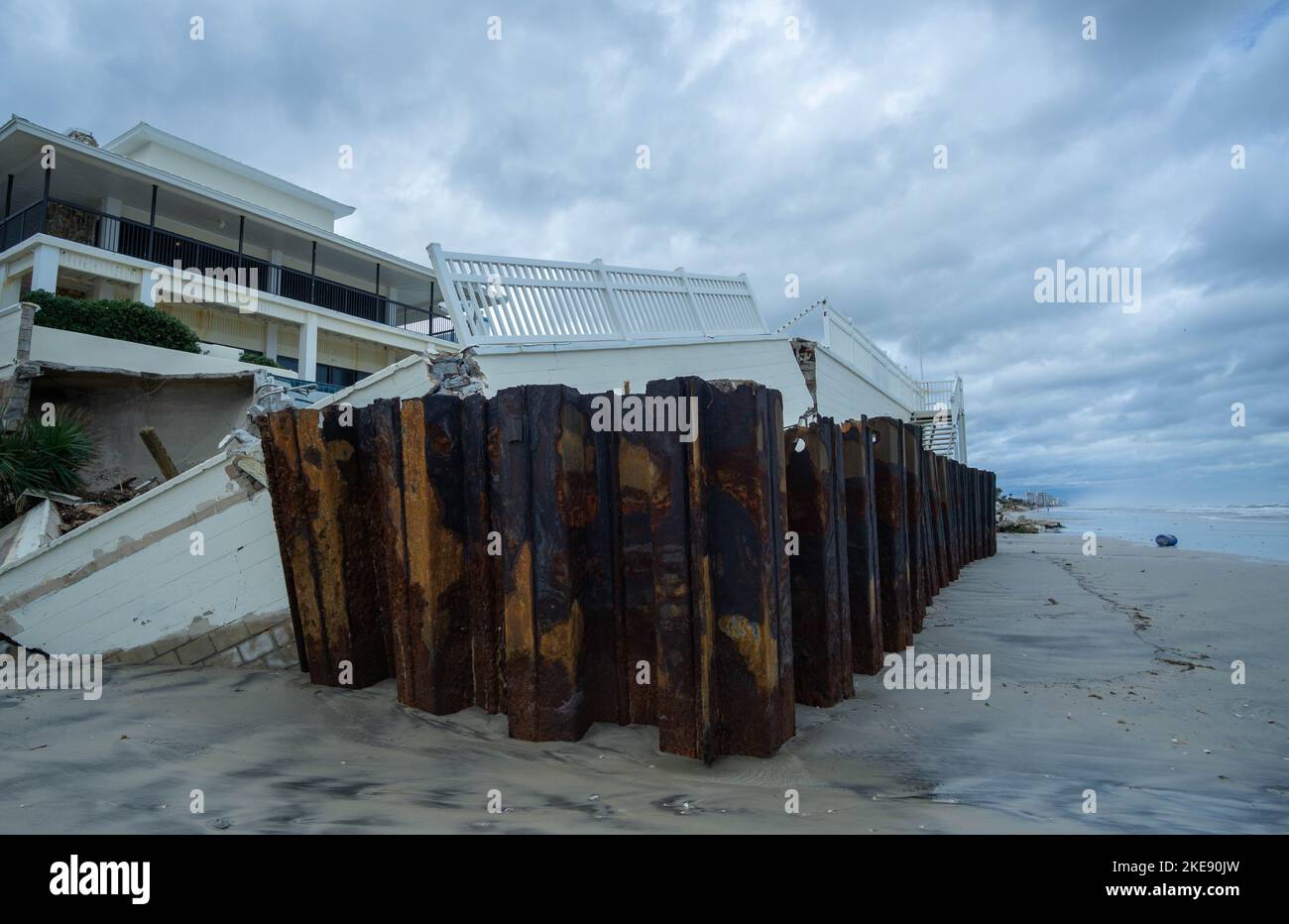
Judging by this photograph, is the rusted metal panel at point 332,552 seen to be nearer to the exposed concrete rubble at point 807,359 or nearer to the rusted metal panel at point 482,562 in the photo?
the rusted metal panel at point 482,562

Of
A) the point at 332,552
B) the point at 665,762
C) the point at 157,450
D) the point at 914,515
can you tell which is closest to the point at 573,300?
the point at 914,515

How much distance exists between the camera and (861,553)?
4.27 m

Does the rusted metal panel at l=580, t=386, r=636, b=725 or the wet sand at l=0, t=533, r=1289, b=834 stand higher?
the rusted metal panel at l=580, t=386, r=636, b=725

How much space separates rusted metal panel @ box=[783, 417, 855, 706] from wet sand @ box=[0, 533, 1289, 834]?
0.18m

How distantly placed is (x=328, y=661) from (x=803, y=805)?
2.77 meters

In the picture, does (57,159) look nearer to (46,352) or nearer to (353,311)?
(353,311)

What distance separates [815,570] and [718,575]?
2.91ft

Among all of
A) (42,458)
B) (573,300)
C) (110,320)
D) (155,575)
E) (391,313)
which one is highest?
(391,313)

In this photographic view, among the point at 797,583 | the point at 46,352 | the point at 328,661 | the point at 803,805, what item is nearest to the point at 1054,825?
the point at 803,805

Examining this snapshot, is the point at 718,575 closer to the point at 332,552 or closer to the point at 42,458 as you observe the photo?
the point at 332,552

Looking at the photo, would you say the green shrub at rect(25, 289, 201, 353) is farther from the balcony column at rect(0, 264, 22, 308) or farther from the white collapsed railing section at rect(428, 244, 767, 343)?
the white collapsed railing section at rect(428, 244, 767, 343)

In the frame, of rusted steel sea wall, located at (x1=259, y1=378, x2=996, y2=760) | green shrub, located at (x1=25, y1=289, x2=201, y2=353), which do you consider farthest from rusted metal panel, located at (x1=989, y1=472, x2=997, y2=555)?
green shrub, located at (x1=25, y1=289, x2=201, y2=353)

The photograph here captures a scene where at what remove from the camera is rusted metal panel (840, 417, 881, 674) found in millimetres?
4262

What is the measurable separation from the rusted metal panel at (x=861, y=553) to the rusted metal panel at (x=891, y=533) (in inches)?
21.0
